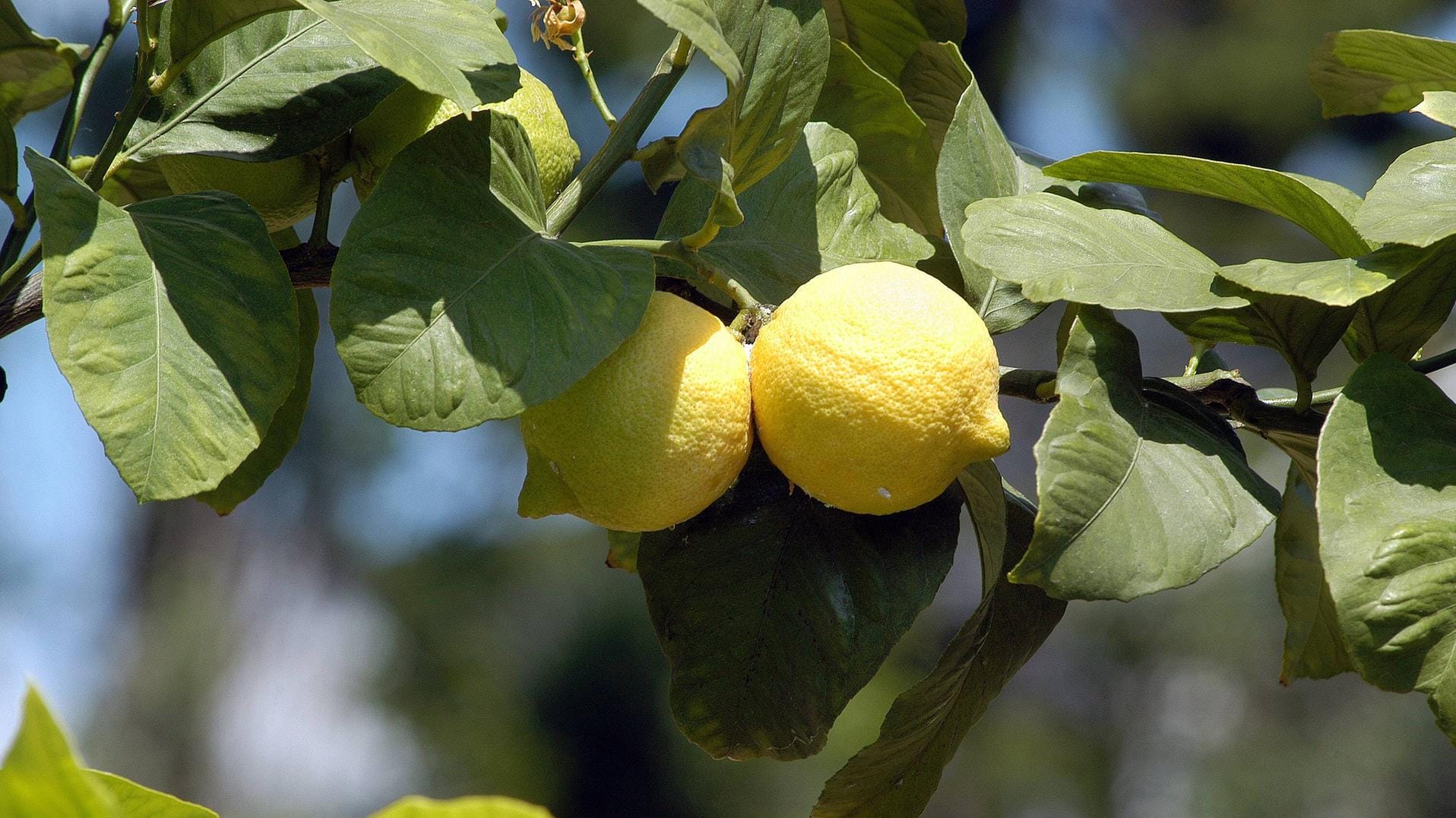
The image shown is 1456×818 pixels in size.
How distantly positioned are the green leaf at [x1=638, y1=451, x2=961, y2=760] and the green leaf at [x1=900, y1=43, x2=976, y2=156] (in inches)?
8.9

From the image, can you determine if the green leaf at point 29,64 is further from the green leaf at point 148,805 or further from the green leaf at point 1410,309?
the green leaf at point 1410,309

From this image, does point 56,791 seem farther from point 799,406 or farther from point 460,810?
point 799,406

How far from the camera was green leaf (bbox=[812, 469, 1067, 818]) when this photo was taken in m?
0.48

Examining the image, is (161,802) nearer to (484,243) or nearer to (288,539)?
(484,243)

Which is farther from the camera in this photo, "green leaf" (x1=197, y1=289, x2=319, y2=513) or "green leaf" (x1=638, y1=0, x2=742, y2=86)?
"green leaf" (x1=197, y1=289, x2=319, y2=513)

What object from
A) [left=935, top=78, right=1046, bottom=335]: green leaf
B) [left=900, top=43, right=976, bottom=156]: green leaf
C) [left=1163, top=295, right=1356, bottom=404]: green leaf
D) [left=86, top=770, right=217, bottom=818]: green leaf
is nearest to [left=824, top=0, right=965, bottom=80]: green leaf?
[left=900, top=43, right=976, bottom=156]: green leaf

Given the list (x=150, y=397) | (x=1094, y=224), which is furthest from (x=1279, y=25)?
(x=150, y=397)

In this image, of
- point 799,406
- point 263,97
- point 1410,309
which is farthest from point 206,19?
point 1410,309

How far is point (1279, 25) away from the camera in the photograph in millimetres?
3742

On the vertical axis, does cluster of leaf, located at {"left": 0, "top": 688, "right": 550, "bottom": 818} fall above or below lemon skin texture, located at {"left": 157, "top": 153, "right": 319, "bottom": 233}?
above

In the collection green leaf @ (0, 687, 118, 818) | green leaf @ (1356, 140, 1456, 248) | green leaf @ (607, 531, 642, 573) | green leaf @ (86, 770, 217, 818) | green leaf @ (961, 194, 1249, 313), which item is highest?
green leaf @ (0, 687, 118, 818)

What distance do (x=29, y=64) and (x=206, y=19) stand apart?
0.24 ft

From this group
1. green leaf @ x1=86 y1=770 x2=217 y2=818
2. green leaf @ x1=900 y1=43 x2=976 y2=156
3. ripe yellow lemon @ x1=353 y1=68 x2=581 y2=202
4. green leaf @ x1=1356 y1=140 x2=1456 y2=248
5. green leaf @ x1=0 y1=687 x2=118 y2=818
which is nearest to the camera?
green leaf @ x1=0 y1=687 x2=118 y2=818

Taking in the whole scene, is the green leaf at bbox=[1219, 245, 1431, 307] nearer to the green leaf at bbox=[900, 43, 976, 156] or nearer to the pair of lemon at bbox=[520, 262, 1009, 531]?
the pair of lemon at bbox=[520, 262, 1009, 531]
